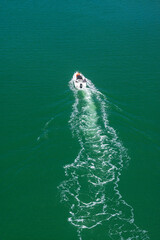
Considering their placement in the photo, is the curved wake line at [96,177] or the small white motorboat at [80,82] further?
the small white motorboat at [80,82]

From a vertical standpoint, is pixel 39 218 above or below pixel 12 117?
below

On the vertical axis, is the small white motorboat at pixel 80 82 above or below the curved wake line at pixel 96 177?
above

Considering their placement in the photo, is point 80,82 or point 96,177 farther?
point 80,82

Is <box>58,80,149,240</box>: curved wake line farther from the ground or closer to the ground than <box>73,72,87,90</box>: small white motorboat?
closer to the ground

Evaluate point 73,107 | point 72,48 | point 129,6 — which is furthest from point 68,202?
point 129,6

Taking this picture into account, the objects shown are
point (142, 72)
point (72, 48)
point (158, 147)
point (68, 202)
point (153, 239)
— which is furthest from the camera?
point (72, 48)

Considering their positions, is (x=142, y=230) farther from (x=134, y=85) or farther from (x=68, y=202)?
(x=134, y=85)

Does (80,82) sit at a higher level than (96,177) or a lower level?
higher

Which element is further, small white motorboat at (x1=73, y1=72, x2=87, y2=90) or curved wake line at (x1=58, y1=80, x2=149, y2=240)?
small white motorboat at (x1=73, y1=72, x2=87, y2=90)
